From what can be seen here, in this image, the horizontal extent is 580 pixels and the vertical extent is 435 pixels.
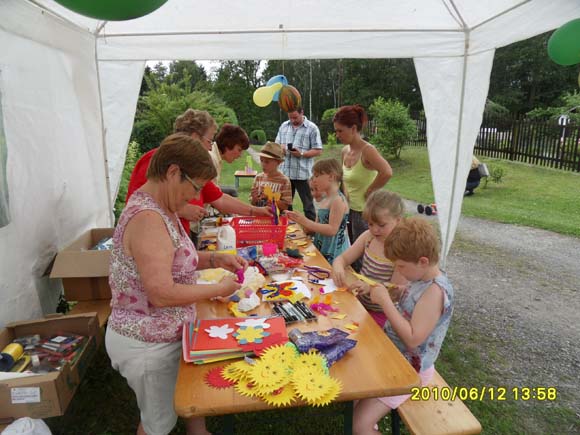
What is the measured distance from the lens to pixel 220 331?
61.4 inches

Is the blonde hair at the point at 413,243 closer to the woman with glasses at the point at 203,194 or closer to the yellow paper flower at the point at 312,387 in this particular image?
the yellow paper flower at the point at 312,387

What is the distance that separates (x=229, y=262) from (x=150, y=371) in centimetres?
67

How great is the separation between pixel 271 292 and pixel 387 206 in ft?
2.64

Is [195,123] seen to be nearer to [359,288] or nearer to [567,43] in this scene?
[359,288]

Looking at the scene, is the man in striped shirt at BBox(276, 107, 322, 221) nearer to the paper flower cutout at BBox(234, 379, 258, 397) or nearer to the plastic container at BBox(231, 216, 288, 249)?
the plastic container at BBox(231, 216, 288, 249)

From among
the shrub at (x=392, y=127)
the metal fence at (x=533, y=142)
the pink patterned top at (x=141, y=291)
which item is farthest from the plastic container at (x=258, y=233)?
the shrub at (x=392, y=127)

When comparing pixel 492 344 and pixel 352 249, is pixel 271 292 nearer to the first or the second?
pixel 352 249

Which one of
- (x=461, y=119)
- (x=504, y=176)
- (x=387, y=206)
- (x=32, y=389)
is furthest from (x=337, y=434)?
(x=504, y=176)

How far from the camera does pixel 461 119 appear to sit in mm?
3912

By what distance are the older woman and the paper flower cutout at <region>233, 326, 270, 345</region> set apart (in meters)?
0.17

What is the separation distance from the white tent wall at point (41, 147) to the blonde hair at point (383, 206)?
7.08 feet

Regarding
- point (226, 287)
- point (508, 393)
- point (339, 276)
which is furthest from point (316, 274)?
point (508, 393)

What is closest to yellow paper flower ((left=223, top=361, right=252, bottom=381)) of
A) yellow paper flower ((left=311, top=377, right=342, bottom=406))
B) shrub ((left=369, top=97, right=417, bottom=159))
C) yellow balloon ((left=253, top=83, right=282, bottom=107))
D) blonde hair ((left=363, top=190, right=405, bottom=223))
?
yellow paper flower ((left=311, top=377, right=342, bottom=406))

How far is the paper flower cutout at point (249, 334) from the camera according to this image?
4.87 ft
